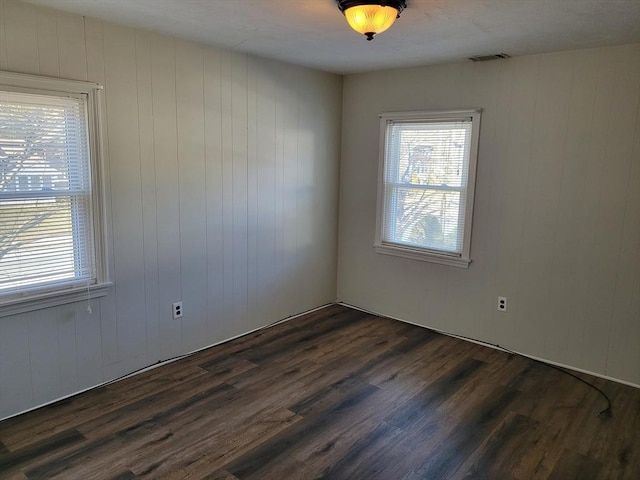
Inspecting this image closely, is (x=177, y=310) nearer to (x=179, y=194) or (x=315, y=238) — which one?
(x=179, y=194)

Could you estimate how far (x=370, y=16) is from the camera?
91.3 inches

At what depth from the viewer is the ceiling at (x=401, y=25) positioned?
8.11 feet

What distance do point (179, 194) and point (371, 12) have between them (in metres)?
1.90

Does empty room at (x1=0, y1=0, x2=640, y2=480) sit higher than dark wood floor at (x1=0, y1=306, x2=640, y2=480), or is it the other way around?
empty room at (x1=0, y1=0, x2=640, y2=480)

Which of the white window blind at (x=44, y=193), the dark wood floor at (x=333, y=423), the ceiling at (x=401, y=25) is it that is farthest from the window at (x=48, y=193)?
the dark wood floor at (x=333, y=423)

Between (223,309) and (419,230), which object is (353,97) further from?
(223,309)

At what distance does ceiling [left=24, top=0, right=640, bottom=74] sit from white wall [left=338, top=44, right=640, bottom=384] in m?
0.30

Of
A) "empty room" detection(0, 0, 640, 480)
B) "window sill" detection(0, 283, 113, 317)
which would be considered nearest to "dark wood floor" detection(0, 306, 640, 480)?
"empty room" detection(0, 0, 640, 480)

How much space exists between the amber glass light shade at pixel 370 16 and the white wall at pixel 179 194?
1509mm

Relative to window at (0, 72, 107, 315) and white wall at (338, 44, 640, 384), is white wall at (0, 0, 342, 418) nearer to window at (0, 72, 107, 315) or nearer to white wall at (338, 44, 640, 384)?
window at (0, 72, 107, 315)

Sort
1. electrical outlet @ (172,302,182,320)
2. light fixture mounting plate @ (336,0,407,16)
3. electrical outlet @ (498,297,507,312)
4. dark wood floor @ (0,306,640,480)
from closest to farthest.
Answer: light fixture mounting plate @ (336,0,407,16), dark wood floor @ (0,306,640,480), electrical outlet @ (172,302,182,320), electrical outlet @ (498,297,507,312)

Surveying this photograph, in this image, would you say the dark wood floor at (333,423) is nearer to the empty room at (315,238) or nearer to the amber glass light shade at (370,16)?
the empty room at (315,238)

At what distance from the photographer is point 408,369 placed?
3561 millimetres

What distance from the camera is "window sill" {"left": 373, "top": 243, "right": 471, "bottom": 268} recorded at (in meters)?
4.06
